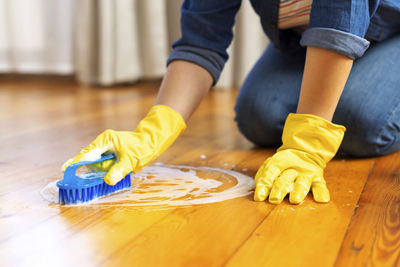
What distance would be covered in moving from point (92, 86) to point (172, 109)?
1603mm

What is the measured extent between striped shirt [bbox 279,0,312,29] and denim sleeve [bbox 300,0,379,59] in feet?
0.62

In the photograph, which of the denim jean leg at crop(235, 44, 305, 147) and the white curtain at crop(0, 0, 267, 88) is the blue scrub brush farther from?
the white curtain at crop(0, 0, 267, 88)

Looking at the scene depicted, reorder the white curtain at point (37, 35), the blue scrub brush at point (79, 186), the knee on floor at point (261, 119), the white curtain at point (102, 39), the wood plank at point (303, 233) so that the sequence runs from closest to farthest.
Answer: the wood plank at point (303, 233) → the blue scrub brush at point (79, 186) → the knee on floor at point (261, 119) → the white curtain at point (102, 39) → the white curtain at point (37, 35)

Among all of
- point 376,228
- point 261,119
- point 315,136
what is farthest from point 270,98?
point 376,228

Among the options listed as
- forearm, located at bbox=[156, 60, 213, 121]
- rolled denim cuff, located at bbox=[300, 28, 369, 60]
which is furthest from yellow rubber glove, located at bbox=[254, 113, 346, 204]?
forearm, located at bbox=[156, 60, 213, 121]

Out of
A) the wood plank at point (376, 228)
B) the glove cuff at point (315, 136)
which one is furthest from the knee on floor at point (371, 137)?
the glove cuff at point (315, 136)

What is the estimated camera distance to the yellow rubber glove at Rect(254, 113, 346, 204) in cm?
81

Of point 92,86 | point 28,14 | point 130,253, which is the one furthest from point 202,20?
point 28,14

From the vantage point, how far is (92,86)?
2510 mm

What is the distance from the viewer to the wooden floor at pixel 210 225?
0.61 meters

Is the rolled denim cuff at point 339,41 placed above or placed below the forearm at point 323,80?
above

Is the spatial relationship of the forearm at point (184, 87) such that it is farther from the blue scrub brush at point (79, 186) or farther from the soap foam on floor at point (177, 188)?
the blue scrub brush at point (79, 186)

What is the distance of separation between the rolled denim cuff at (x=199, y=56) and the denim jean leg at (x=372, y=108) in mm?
297

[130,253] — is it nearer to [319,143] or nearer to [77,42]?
[319,143]
